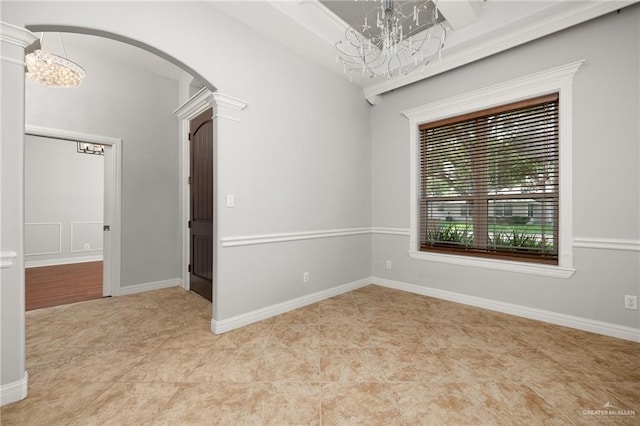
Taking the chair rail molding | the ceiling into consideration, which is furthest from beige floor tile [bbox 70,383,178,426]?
the ceiling

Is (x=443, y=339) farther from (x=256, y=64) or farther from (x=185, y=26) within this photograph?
(x=185, y=26)

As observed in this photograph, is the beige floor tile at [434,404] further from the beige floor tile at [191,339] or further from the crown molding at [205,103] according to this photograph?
the crown molding at [205,103]

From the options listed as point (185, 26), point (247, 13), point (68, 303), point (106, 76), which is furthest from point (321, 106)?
point (68, 303)

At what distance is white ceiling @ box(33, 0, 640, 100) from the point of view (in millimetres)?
2525

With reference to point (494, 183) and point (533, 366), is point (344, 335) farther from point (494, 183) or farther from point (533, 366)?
point (494, 183)

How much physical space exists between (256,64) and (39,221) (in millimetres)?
6002

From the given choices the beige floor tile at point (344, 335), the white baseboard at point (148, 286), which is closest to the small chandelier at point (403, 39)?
the beige floor tile at point (344, 335)

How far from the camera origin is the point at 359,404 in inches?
63.8

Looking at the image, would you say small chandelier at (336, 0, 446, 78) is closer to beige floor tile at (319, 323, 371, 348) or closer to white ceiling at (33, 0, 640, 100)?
white ceiling at (33, 0, 640, 100)

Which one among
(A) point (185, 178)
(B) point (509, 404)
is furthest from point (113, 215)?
(B) point (509, 404)

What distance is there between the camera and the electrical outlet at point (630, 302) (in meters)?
2.38

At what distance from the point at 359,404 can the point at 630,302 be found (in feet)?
8.56

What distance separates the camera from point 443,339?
244 centimetres

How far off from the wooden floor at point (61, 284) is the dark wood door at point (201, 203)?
1.36 m
